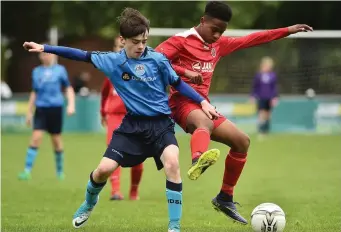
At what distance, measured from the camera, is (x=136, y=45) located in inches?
306

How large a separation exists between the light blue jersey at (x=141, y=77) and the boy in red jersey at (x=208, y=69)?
39 cm

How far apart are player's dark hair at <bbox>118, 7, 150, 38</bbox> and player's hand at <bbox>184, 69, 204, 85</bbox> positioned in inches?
26.4

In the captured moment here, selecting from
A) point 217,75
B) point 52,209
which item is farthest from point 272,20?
point 52,209

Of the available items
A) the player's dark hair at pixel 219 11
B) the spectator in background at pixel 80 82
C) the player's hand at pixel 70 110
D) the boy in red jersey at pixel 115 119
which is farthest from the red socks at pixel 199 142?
the spectator in background at pixel 80 82

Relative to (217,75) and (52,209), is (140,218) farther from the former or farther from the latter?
(217,75)

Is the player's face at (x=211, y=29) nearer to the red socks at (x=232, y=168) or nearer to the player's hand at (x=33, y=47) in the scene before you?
the red socks at (x=232, y=168)

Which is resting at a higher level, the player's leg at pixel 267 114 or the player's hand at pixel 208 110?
the player's hand at pixel 208 110

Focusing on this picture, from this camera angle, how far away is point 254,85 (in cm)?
2359

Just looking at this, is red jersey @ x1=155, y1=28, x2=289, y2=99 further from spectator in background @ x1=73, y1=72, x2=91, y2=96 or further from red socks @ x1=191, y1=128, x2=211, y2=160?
spectator in background @ x1=73, y1=72, x2=91, y2=96

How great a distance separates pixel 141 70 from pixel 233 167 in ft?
5.46

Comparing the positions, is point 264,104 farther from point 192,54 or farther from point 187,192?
point 192,54

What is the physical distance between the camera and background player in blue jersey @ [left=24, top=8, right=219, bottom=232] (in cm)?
779

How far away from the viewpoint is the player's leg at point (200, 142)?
754 centimetres

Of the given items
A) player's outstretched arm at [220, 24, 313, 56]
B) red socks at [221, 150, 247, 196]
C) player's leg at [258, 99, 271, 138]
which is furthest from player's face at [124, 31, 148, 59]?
player's leg at [258, 99, 271, 138]
